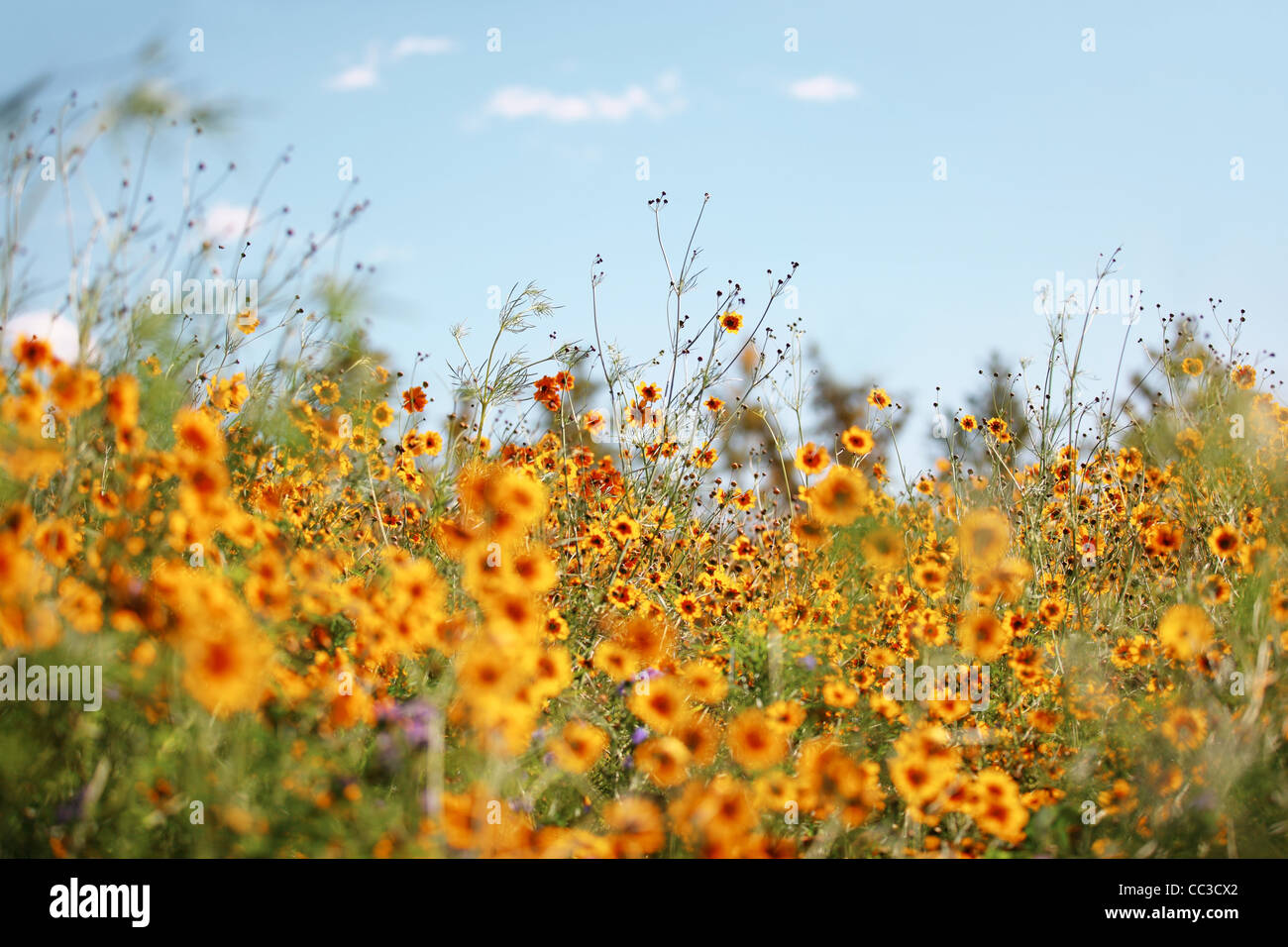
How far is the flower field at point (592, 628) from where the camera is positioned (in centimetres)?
157

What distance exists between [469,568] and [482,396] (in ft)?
6.52

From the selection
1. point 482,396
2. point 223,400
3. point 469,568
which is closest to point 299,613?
point 469,568

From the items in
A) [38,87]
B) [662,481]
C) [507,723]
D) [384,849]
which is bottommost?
[384,849]

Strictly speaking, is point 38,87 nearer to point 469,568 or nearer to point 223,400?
point 223,400

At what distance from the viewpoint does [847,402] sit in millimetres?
12297

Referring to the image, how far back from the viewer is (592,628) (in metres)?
3.32

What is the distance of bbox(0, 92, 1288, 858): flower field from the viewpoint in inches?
61.6
